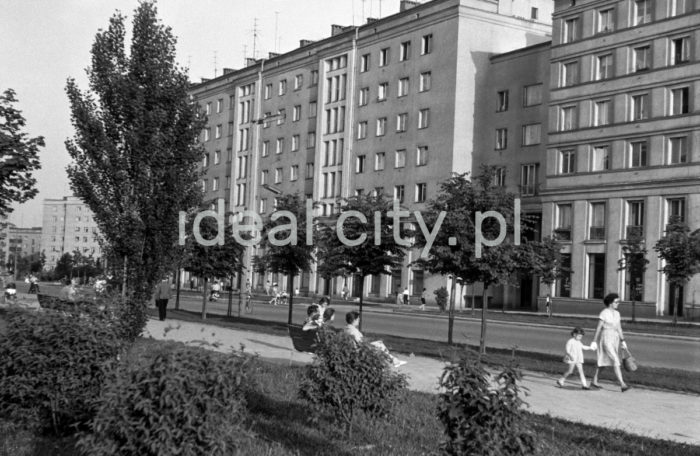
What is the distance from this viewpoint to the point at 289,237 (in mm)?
30766

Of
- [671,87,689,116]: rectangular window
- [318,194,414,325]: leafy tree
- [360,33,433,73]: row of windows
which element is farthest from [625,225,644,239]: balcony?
[318,194,414,325]: leafy tree

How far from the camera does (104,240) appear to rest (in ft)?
56.6

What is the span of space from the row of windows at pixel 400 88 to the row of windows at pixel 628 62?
542 inches

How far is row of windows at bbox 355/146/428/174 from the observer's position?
6625cm

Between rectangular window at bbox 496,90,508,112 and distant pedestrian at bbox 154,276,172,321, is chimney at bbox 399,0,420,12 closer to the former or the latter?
rectangular window at bbox 496,90,508,112

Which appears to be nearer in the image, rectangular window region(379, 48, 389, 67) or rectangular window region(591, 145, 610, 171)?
rectangular window region(591, 145, 610, 171)

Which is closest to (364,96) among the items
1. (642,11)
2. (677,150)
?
(642,11)

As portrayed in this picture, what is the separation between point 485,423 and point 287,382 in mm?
8228

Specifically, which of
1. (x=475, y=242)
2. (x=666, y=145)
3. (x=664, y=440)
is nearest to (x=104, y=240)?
(x=475, y=242)

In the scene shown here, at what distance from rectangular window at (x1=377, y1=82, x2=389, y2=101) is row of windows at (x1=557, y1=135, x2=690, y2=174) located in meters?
19.9

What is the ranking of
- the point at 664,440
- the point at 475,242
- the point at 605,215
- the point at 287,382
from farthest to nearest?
the point at 605,215, the point at 475,242, the point at 287,382, the point at 664,440

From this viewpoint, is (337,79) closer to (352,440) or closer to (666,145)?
(666,145)

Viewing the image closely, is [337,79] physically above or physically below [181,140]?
above

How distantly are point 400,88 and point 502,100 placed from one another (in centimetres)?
937
